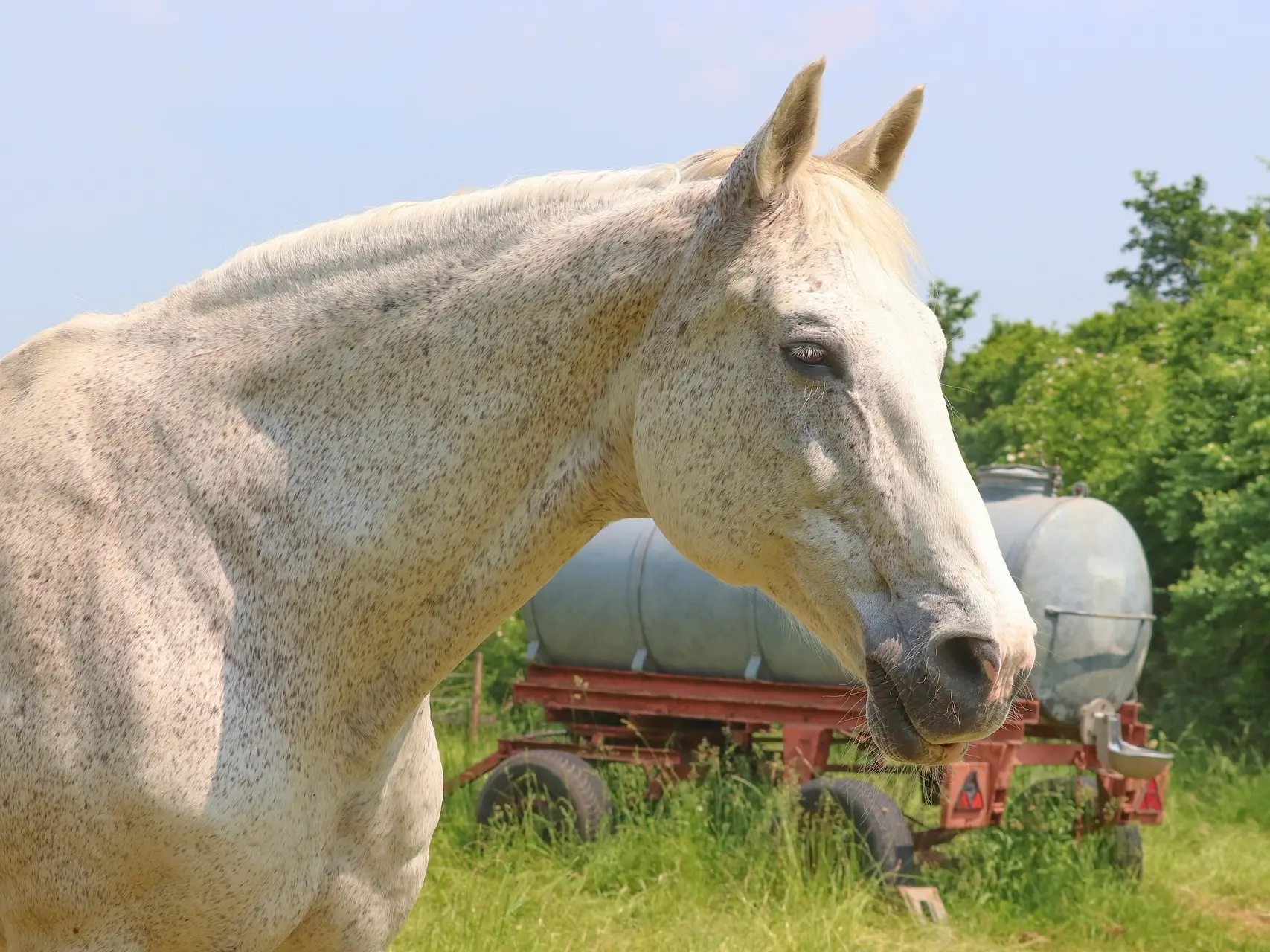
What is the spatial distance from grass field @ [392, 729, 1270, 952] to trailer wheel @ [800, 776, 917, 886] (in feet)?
0.47

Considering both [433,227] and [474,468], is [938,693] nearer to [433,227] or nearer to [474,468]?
[474,468]

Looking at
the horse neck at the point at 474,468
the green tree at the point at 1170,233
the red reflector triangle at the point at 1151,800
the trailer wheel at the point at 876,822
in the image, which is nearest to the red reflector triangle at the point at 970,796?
the trailer wheel at the point at 876,822

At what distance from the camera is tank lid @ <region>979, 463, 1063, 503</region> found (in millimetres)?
8055

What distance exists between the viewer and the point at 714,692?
7.46 meters

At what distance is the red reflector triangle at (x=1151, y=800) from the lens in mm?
7129

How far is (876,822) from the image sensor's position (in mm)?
6219

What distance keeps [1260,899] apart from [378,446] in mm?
6552

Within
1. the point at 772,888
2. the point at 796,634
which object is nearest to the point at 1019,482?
the point at 796,634

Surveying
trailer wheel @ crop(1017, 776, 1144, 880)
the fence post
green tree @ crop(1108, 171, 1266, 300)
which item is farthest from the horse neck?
green tree @ crop(1108, 171, 1266, 300)

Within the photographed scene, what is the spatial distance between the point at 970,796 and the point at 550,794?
2197 millimetres

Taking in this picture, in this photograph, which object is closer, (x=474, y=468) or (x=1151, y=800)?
(x=474, y=468)

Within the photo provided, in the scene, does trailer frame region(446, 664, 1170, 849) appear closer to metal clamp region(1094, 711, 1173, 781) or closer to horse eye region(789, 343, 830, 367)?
metal clamp region(1094, 711, 1173, 781)

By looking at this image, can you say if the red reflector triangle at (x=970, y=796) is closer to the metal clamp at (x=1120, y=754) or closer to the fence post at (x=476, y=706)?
the metal clamp at (x=1120, y=754)

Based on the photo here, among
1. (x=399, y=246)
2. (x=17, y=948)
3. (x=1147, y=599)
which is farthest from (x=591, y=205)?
(x=1147, y=599)
